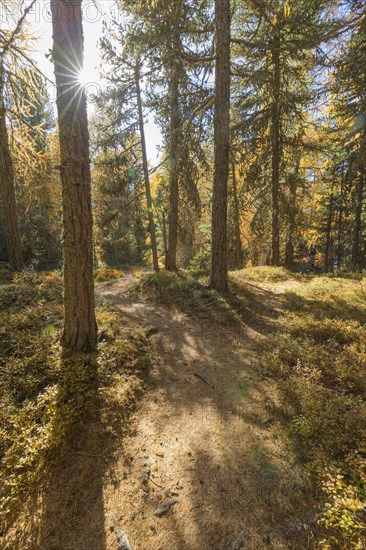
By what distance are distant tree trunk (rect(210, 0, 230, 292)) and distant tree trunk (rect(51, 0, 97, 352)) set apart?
423cm

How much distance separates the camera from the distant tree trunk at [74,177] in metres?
3.86

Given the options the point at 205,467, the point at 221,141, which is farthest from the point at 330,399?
the point at 221,141

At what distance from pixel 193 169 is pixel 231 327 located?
21.6ft

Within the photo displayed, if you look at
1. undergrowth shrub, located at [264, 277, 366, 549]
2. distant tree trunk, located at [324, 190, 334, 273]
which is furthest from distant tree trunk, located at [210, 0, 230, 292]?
distant tree trunk, located at [324, 190, 334, 273]

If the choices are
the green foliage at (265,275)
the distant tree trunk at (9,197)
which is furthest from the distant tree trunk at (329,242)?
the distant tree trunk at (9,197)

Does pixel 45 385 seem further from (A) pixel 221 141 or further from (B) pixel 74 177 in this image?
(A) pixel 221 141

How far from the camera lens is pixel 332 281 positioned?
394 inches

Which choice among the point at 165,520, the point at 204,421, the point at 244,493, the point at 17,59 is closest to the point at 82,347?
the point at 204,421

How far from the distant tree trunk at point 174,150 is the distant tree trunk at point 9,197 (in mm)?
5443

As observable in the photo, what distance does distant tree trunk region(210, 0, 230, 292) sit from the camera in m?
6.77

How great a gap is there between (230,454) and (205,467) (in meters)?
0.37

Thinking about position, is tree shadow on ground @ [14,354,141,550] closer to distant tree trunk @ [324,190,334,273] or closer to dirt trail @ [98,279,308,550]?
dirt trail @ [98,279,308,550]

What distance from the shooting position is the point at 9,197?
29.2 ft

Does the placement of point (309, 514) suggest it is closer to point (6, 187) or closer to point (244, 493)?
point (244, 493)
